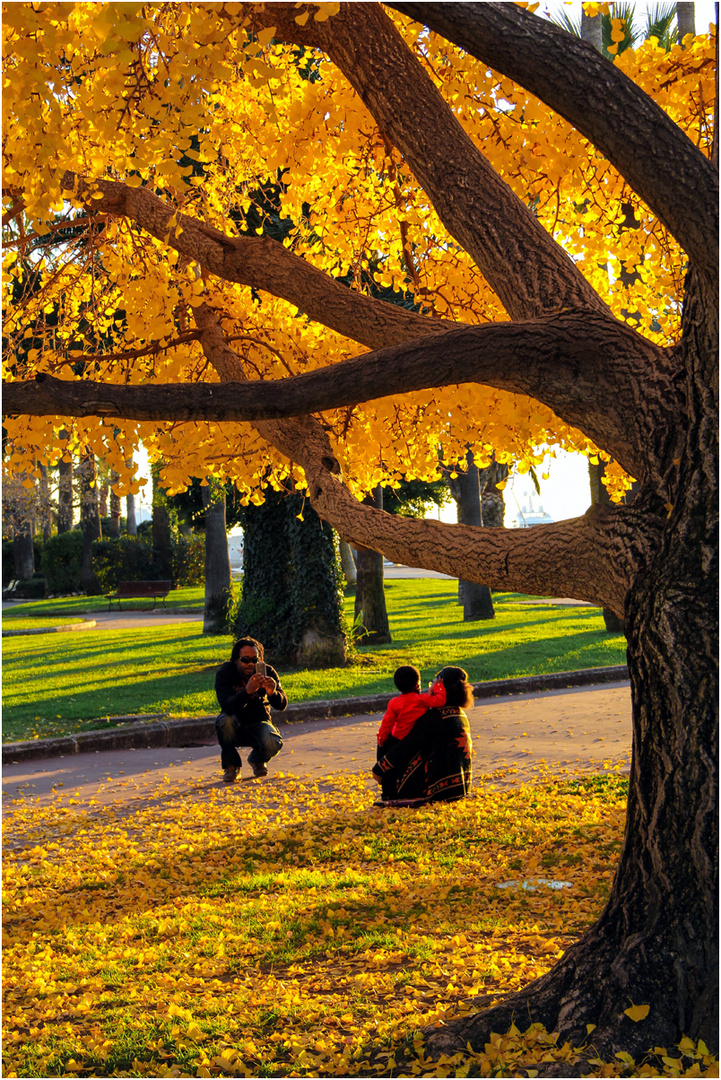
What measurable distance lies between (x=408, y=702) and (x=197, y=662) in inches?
365

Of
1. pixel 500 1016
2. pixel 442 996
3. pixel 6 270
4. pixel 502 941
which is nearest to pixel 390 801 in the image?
pixel 502 941

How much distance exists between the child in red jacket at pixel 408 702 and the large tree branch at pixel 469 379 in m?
3.66

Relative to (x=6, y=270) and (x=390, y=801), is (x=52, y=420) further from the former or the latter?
(x=390, y=801)

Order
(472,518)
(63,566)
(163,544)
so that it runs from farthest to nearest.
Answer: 1. (63,566)
2. (163,544)
3. (472,518)

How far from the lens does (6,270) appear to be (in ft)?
26.5

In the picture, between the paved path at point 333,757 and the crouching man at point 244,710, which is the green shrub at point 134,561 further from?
the crouching man at point 244,710

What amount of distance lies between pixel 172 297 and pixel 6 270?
1931 millimetres

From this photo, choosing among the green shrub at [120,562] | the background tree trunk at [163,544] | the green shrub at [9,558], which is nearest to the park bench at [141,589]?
the background tree trunk at [163,544]

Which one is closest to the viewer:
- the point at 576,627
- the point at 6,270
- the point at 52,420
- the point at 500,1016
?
the point at 500,1016

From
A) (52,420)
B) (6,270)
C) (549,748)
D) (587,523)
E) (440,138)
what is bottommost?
(549,748)

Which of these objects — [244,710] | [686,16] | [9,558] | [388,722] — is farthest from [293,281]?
[9,558]

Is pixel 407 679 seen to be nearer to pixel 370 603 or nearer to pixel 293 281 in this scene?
pixel 293 281

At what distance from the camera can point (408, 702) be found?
23.0ft

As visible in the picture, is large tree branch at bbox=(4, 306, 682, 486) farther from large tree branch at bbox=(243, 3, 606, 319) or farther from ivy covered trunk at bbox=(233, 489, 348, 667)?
ivy covered trunk at bbox=(233, 489, 348, 667)
